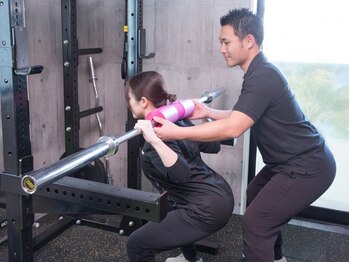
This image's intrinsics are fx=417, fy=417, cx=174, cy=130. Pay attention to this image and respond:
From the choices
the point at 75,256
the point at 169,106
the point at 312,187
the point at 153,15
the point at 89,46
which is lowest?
the point at 75,256

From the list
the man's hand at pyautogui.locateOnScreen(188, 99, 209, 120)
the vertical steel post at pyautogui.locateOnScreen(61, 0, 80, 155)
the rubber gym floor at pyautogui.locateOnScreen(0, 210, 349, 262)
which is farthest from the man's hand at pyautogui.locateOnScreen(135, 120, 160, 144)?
the vertical steel post at pyautogui.locateOnScreen(61, 0, 80, 155)

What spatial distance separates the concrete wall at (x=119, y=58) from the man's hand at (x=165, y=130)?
1364 millimetres

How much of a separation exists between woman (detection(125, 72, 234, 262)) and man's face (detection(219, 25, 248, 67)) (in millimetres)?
334

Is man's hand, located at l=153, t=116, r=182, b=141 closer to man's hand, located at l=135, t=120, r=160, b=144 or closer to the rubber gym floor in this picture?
man's hand, located at l=135, t=120, r=160, b=144

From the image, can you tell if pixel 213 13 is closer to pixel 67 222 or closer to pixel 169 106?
pixel 169 106

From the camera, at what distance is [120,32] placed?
311 centimetres

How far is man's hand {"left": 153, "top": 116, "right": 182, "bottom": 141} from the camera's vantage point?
1.58 meters

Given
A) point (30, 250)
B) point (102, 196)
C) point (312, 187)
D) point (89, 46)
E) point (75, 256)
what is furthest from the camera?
point (89, 46)

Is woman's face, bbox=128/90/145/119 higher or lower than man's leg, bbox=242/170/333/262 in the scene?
higher

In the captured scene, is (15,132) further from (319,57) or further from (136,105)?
(319,57)

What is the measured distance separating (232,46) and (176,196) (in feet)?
2.29

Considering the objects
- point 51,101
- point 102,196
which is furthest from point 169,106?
point 51,101

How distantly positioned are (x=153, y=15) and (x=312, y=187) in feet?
5.64

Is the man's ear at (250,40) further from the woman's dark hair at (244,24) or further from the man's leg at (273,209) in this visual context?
the man's leg at (273,209)
